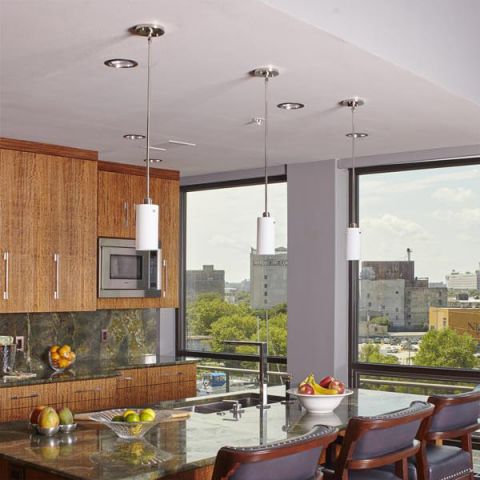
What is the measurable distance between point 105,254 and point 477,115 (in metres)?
3.04

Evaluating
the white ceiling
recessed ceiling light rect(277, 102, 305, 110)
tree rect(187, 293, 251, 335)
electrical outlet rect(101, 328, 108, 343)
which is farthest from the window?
recessed ceiling light rect(277, 102, 305, 110)

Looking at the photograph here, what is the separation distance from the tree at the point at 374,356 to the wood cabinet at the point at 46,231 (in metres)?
2.19

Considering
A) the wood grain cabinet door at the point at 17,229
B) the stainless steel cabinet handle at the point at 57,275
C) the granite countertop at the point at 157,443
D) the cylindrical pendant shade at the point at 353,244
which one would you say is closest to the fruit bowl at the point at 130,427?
the granite countertop at the point at 157,443

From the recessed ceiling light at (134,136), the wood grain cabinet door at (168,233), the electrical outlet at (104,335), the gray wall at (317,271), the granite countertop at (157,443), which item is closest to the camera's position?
the granite countertop at (157,443)

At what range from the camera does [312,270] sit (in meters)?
6.44

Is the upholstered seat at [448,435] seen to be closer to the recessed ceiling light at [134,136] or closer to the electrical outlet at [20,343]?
the recessed ceiling light at [134,136]

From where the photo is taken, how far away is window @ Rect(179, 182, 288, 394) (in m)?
6.91

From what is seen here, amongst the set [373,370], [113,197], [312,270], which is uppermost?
[113,197]

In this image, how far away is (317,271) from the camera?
6.40 metres

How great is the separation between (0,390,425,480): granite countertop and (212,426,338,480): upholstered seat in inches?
10.9

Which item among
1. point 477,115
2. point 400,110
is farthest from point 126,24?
point 477,115

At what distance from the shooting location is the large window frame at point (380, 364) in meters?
5.82

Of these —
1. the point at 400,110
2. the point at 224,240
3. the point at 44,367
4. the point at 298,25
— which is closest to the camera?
the point at 298,25

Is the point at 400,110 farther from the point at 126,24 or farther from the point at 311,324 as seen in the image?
the point at 311,324
